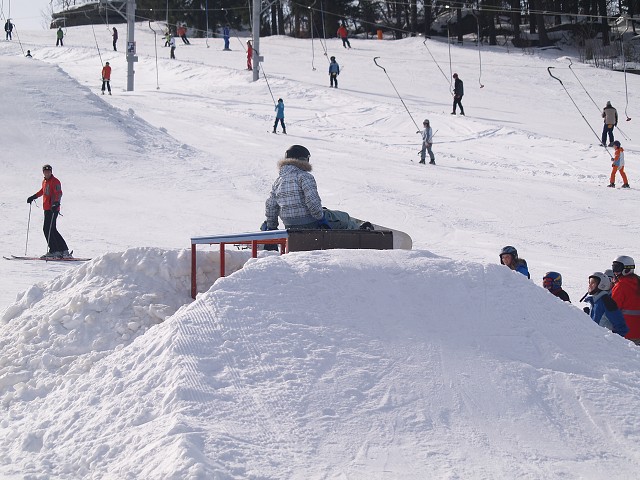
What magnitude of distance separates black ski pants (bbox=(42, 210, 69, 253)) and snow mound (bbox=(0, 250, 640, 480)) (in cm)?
745

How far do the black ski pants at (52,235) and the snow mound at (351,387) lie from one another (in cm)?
745

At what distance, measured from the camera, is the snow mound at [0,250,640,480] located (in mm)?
4867

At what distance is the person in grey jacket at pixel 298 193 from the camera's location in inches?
303

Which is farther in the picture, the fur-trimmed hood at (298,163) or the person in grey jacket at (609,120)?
the person in grey jacket at (609,120)

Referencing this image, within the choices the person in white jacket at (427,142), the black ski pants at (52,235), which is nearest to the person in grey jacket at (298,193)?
the black ski pants at (52,235)

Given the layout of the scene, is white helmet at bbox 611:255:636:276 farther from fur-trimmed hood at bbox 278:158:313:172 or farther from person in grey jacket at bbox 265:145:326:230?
fur-trimmed hood at bbox 278:158:313:172

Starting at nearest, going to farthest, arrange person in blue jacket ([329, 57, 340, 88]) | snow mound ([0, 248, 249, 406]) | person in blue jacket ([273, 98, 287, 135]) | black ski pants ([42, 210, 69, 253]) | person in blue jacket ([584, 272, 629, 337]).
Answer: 1. snow mound ([0, 248, 249, 406])
2. person in blue jacket ([584, 272, 629, 337])
3. black ski pants ([42, 210, 69, 253])
4. person in blue jacket ([273, 98, 287, 135])
5. person in blue jacket ([329, 57, 340, 88])

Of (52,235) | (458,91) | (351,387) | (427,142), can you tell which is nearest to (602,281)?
(351,387)

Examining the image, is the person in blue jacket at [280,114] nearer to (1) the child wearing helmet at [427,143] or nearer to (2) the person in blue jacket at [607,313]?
(1) the child wearing helmet at [427,143]

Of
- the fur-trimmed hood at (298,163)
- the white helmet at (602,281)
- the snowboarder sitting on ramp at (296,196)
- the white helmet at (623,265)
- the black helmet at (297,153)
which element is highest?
the black helmet at (297,153)

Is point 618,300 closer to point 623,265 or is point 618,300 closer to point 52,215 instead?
point 623,265

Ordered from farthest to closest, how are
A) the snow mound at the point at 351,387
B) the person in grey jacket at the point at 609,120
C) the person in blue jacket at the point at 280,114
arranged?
the person in blue jacket at the point at 280,114
the person in grey jacket at the point at 609,120
the snow mound at the point at 351,387

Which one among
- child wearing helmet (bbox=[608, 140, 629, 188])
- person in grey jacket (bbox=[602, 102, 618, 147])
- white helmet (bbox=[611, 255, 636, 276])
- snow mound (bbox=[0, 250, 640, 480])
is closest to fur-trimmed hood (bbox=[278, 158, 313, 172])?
snow mound (bbox=[0, 250, 640, 480])

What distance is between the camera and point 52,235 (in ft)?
43.8
